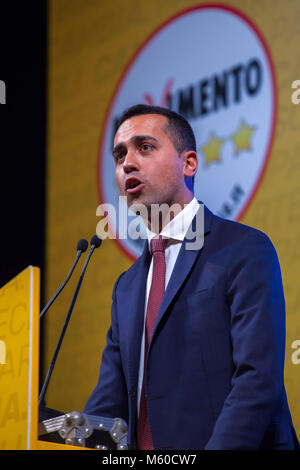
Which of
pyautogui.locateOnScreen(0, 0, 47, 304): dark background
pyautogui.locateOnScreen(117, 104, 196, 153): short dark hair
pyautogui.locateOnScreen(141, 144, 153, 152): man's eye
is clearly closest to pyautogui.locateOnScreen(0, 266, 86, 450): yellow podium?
pyautogui.locateOnScreen(141, 144, 153, 152): man's eye

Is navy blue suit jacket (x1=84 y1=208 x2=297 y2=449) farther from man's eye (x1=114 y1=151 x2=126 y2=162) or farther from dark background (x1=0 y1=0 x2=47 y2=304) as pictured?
dark background (x1=0 y1=0 x2=47 y2=304)

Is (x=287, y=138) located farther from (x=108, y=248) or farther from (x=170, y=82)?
(x=108, y=248)

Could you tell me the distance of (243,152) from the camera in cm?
284

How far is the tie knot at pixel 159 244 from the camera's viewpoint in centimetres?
189

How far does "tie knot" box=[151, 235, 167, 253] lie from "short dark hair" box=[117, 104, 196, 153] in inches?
11.1

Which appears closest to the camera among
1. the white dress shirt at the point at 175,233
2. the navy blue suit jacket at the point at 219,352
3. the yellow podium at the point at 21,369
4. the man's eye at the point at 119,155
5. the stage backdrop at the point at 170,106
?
the yellow podium at the point at 21,369

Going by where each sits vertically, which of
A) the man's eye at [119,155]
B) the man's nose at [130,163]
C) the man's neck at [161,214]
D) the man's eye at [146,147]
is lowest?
the man's neck at [161,214]

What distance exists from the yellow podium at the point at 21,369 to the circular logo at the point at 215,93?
5.11 feet

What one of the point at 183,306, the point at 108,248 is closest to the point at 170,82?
the point at 108,248

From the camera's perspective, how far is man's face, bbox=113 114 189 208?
1.88 metres

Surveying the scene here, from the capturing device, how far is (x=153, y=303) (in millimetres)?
1806

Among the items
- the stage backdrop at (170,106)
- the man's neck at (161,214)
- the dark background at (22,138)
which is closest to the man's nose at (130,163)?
the man's neck at (161,214)

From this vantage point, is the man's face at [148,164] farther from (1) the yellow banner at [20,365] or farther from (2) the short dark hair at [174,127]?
(1) the yellow banner at [20,365]
